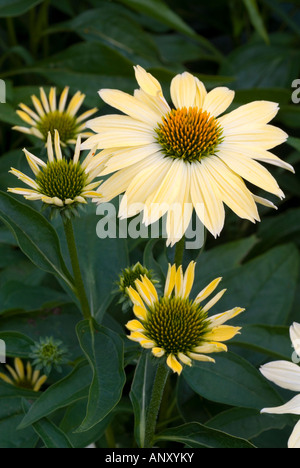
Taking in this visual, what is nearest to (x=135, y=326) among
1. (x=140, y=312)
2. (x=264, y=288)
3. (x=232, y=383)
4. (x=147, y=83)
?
(x=140, y=312)

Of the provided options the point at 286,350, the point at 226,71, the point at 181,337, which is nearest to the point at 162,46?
the point at 226,71

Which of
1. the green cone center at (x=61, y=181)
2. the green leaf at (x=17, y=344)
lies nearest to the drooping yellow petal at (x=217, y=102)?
the green cone center at (x=61, y=181)

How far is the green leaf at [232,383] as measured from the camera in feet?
2.96

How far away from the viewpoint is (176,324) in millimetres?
746

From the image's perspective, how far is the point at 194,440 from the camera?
0.86 metres

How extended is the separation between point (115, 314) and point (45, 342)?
0.22 meters

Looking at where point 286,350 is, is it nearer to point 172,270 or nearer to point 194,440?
point 194,440

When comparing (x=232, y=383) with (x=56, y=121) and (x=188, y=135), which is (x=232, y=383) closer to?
(x=188, y=135)

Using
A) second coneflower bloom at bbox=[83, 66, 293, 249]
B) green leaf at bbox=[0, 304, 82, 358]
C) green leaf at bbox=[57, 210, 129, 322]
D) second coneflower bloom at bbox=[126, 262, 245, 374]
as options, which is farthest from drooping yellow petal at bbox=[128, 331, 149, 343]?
green leaf at bbox=[0, 304, 82, 358]

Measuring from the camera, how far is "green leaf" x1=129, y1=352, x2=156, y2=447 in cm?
80

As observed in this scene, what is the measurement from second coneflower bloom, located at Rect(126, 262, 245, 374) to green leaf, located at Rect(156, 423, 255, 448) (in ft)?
0.47

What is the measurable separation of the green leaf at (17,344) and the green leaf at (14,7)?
0.74 metres

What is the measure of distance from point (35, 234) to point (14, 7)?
0.70m

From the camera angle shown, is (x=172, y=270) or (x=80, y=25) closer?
(x=172, y=270)
